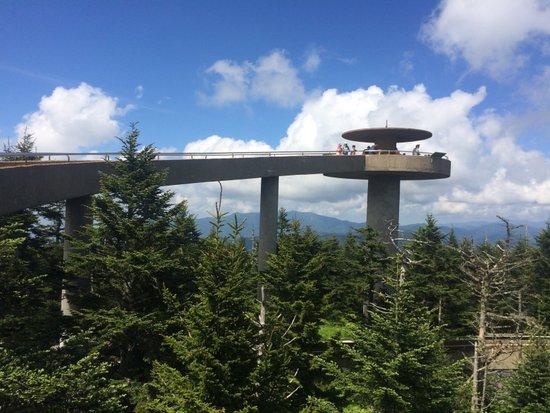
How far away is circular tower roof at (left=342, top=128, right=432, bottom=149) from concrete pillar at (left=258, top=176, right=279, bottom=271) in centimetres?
1110

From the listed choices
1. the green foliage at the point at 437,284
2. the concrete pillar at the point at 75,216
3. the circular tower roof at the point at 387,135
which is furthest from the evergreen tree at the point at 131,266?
the circular tower roof at the point at 387,135

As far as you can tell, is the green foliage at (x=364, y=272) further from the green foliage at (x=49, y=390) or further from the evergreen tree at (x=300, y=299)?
the green foliage at (x=49, y=390)

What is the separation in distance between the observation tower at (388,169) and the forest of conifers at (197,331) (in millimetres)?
14164

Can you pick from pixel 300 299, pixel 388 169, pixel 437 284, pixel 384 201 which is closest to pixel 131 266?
pixel 300 299

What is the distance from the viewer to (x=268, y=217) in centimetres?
2786

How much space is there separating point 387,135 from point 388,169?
3.32 meters

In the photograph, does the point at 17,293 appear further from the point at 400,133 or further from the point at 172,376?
the point at 400,133

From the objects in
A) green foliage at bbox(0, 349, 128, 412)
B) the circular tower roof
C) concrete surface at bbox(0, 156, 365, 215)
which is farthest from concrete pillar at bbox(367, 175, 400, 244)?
green foliage at bbox(0, 349, 128, 412)

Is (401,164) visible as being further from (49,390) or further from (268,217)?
(49,390)

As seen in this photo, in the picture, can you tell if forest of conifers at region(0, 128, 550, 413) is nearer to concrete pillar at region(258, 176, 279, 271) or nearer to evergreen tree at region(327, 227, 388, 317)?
evergreen tree at region(327, 227, 388, 317)

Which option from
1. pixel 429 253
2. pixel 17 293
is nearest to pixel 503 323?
pixel 429 253

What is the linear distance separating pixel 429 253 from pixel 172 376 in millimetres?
23998

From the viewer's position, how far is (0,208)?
1152 centimetres

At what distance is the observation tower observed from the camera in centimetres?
3297
